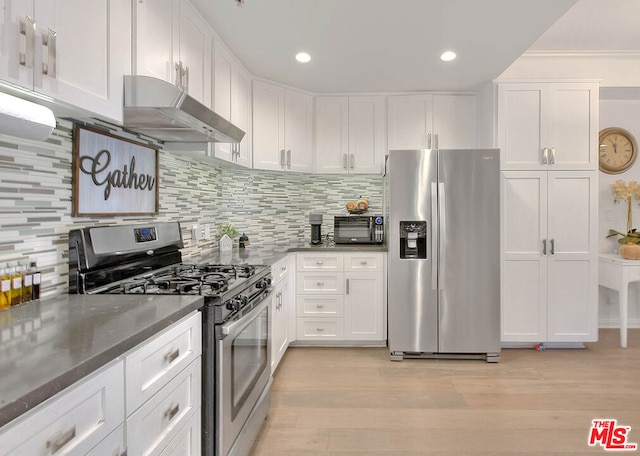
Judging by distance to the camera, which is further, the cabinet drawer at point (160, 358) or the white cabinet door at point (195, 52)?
the white cabinet door at point (195, 52)

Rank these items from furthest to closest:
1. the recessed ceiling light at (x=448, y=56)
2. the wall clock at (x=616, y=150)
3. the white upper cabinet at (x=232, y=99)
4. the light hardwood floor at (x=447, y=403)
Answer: the wall clock at (x=616, y=150) < the recessed ceiling light at (x=448, y=56) < the white upper cabinet at (x=232, y=99) < the light hardwood floor at (x=447, y=403)

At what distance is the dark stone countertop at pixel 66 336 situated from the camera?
0.75 m

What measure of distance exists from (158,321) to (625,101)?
5.05 meters

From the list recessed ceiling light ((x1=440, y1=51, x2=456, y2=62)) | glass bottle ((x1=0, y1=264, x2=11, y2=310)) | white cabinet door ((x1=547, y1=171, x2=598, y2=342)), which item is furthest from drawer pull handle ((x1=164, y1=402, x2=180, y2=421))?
white cabinet door ((x1=547, y1=171, x2=598, y2=342))

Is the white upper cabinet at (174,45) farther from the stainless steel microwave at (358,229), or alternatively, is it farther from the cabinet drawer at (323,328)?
the cabinet drawer at (323,328)

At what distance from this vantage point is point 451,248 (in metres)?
3.31

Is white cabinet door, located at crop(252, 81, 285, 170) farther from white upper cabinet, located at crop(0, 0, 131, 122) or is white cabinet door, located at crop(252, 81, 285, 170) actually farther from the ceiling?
white upper cabinet, located at crop(0, 0, 131, 122)

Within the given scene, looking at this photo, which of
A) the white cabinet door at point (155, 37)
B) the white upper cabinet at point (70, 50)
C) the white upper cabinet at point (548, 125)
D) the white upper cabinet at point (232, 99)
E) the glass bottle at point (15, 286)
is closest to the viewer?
the white upper cabinet at point (70, 50)

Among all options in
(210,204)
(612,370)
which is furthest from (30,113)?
(612,370)

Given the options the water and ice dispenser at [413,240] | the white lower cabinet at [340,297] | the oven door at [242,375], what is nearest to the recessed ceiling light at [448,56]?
the water and ice dispenser at [413,240]

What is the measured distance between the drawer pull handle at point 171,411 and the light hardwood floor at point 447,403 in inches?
36.8

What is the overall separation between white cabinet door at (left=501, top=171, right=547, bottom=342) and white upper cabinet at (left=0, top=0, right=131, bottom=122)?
312 centimetres

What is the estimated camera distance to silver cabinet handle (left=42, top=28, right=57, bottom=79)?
1.13 m

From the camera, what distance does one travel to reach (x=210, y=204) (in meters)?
3.39
